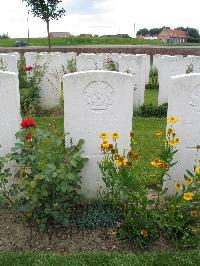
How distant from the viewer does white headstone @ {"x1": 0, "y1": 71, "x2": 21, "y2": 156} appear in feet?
13.9

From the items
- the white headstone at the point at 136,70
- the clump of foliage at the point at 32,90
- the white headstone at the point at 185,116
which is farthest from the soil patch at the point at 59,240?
the white headstone at the point at 136,70

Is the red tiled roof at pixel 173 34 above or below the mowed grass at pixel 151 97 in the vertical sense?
above

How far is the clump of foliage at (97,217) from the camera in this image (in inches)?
161

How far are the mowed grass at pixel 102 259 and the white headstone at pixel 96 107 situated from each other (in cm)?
123

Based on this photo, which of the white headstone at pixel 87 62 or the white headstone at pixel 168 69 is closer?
the white headstone at pixel 168 69

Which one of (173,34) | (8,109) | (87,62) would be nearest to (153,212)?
(8,109)

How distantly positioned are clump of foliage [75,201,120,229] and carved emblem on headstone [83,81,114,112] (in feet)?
3.69

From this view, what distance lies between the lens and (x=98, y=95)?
4.29m

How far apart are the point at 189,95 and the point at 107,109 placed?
93cm

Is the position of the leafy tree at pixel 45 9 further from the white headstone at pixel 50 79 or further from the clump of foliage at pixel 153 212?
the clump of foliage at pixel 153 212

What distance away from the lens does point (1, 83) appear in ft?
13.9

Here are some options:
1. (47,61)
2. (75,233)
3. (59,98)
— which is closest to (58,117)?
(59,98)

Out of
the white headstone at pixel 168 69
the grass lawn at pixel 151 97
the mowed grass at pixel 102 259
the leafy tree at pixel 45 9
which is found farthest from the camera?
the leafy tree at pixel 45 9

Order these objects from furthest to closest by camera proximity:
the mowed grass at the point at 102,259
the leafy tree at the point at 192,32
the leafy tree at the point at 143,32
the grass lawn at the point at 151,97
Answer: the leafy tree at the point at 143,32 < the leafy tree at the point at 192,32 < the grass lawn at the point at 151,97 < the mowed grass at the point at 102,259
